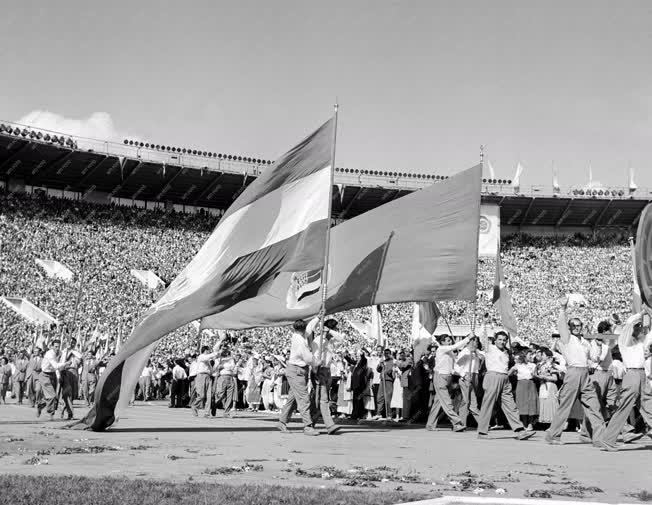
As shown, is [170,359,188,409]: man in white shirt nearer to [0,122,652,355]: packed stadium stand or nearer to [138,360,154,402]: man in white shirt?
[138,360,154,402]: man in white shirt

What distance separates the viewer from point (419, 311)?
1723 cm

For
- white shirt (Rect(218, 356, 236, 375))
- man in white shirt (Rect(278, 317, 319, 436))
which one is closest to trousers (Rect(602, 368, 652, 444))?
man in white shirt (Rect(278, 317, 319, 436))

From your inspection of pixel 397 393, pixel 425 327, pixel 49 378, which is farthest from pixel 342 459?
pixel 397 393

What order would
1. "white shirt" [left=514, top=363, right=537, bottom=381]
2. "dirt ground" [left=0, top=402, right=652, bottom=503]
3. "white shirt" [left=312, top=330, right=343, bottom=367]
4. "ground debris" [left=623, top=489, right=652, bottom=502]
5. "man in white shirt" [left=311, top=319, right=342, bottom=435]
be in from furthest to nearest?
"white shirt" [left=514, top=363, right=537, bottom=381] → "white shirt" [left=312, top=330, right=343, bottom=367] → "man in white shirt" [left=311, top=319, right=342, bottom=435] → "dirt ground" [left=0, top=402, right=652, bottom=503] → "ground debris" [left=623, top=489, right=652, bottom=502]

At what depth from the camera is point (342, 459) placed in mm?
8750

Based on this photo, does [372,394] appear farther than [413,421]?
Yes

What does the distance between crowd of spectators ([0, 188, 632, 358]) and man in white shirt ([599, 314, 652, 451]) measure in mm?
24306

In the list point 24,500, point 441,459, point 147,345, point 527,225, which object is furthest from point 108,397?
point 527,225

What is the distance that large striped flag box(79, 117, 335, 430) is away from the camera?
1195 cm

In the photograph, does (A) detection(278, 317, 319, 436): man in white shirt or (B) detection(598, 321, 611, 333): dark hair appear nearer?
(B) detection(598, 321, 611, 333): dark hair

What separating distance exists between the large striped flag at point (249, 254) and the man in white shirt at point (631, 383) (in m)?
→ 4.81

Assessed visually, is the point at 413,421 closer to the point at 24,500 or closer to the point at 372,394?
the point at 372,394

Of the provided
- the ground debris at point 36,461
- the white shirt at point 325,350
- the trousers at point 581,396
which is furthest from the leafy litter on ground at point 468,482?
the white shirt at point 325,350

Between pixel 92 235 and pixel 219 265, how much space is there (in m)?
36.1
